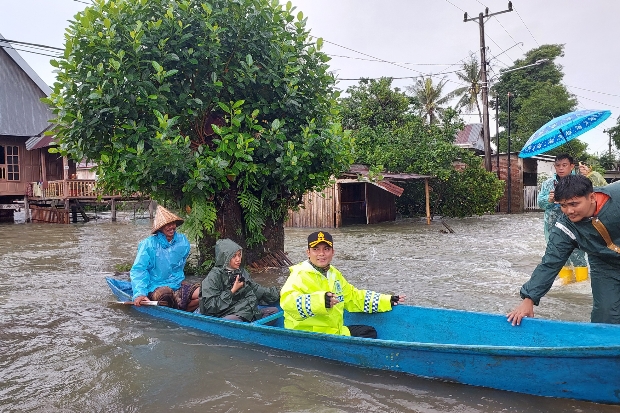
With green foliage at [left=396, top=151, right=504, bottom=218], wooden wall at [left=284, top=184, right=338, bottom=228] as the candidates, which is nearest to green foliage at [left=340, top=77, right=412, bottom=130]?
green foliage at [left=396, top=151, right=504, bottom=218]

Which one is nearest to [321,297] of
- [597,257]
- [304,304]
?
[304,304]

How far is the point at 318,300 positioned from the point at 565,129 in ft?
15.1

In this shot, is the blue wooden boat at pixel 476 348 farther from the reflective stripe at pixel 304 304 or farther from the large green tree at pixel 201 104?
the large green tree at pixel 201 104

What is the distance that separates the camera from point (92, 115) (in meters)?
7.54

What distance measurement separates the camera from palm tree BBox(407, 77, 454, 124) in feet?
120

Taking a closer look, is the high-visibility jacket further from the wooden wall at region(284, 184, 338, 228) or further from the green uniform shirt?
the wooden wall at region(284, 184, 338, 228)

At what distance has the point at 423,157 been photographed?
21.0 m

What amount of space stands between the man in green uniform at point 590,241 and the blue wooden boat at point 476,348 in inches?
8.8

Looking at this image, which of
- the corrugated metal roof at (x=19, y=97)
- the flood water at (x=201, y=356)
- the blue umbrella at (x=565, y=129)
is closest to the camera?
the flood water at (x=201, y=356)

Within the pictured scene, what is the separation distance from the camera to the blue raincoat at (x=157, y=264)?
6148mm

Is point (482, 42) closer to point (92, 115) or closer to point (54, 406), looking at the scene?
point (92, 115)

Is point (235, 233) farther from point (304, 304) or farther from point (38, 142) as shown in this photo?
point (38, 142)

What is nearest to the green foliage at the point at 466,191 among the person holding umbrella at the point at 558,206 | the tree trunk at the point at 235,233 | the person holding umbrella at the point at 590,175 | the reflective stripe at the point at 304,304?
the tree trunk at the point at 235,233

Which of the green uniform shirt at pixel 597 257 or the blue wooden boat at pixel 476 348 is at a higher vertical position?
the green uniform shirt at pixel 597 257
